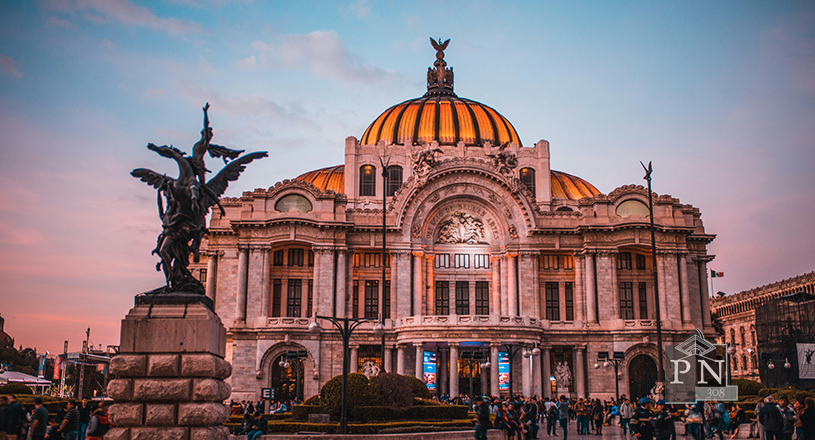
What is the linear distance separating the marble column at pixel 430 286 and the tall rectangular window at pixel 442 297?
51 cm

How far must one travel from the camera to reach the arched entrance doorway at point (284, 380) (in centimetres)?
5747

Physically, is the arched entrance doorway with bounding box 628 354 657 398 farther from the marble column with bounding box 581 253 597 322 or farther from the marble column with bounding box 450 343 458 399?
the marble column with bounding box 450 343 458 399

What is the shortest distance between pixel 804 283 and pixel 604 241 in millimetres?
30568

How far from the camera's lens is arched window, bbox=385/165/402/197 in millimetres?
67438

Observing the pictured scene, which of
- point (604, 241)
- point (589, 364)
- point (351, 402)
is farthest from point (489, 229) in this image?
point (351, 402)

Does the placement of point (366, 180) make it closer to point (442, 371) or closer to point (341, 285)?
point (341, 285)

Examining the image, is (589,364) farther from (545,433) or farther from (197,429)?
(197,429)

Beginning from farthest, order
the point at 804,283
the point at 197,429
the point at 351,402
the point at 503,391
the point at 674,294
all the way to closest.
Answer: the point at 804,283, the point at 674,294, the point at 503,391, the point at 351,402, the point at 197,429

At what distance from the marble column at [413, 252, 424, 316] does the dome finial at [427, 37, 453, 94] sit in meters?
26.7

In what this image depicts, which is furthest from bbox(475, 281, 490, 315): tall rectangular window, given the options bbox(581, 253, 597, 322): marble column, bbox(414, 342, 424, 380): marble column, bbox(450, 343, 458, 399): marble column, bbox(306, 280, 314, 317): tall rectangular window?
bbox(306, 280, 314, 317): tall rectangular window

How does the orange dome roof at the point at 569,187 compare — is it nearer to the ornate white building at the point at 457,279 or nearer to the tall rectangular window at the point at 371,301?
the ornate white building at the point at 457,279

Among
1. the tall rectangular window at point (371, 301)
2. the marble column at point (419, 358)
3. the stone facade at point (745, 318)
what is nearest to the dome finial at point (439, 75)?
the tall rectangular window at point (371, 301)

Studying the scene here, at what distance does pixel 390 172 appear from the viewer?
67875 millimetres

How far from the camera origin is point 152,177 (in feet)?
56.2
